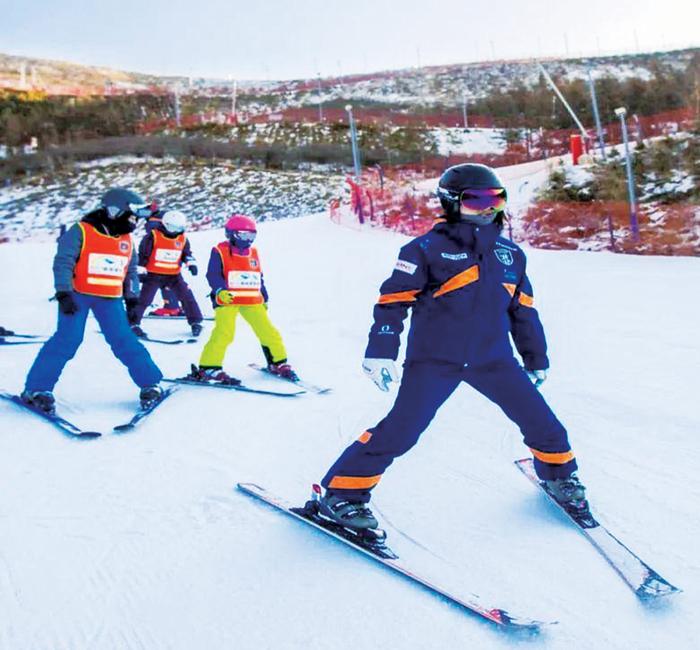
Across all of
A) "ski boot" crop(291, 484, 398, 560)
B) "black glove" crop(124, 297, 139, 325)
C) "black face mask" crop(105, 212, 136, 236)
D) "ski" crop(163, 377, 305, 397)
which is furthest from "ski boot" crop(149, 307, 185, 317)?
"ski boot" crop(291, 484, 398, 560)

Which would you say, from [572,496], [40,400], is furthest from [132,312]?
[572,496]

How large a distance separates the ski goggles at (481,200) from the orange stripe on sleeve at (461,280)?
23cm

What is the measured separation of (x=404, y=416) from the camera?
265cm

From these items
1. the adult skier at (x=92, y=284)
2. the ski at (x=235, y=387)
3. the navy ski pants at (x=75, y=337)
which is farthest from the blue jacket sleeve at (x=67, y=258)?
the ski at (x=235, y=387)

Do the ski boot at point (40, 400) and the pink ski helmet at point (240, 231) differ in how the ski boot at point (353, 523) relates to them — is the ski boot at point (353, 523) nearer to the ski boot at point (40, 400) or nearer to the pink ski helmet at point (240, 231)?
the ski boot at point (40, 400)

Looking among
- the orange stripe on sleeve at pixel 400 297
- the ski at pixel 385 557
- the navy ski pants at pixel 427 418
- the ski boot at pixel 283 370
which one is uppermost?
the orange stripe on sleeve at pixel 400 297

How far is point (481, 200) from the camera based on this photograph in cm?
265

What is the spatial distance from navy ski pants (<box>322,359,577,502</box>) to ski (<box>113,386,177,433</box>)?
1973mm

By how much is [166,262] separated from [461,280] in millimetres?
6012

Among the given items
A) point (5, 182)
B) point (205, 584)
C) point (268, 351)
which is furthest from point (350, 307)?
point (5, 182)

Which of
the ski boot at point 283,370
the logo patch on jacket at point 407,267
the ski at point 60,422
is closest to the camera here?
→ the logo patch on jacket at point 407,267

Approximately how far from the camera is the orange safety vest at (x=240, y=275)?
18.2 feet

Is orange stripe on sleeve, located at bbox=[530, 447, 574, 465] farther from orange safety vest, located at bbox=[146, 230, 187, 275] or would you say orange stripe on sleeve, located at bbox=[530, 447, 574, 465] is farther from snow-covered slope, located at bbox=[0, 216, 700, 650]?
orange safety vest, located at bbox=[146, 230, 187, 275]

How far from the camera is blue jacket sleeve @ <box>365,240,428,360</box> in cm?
262
